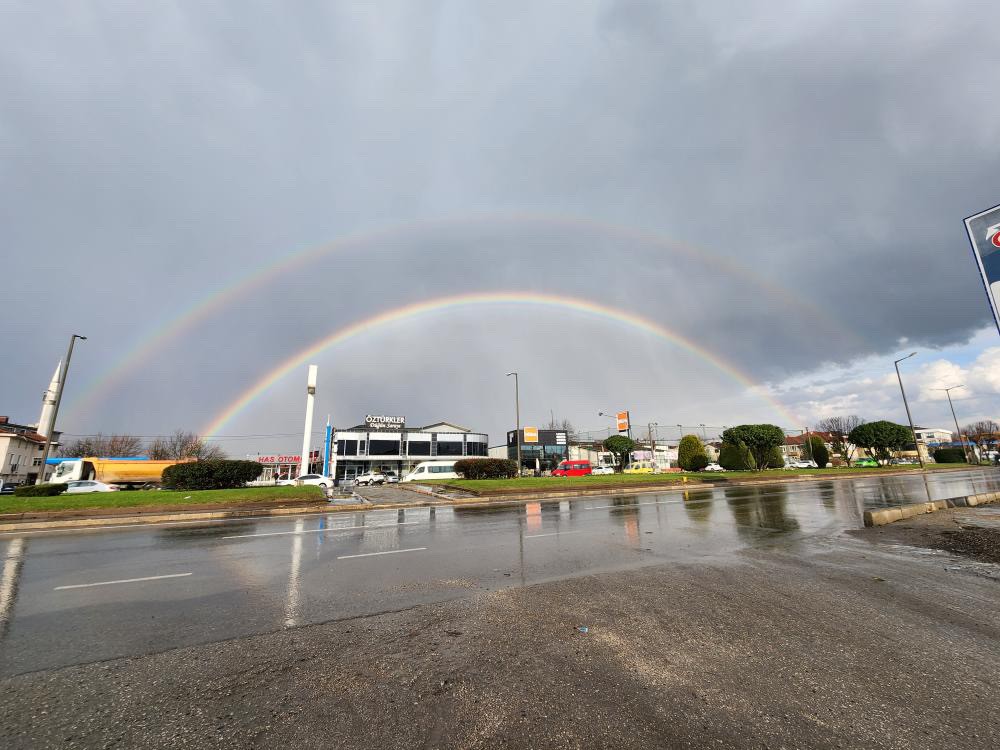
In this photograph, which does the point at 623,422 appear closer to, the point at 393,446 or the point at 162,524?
the point at 393,446

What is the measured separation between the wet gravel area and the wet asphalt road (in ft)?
1.77

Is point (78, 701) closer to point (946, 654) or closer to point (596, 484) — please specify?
point (946, 654)

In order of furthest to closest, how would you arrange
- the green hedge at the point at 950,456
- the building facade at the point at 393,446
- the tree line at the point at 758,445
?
the building facade at the point at 393,446
the green hedge at the point at 950,456
the tree line at the point at 758,445

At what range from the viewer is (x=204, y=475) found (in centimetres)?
2394

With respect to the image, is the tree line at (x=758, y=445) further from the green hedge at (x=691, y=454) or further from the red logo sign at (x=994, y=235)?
the red logo sign at (x=994, y=235)

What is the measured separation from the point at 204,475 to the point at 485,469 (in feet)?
58.7

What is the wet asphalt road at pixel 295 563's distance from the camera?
16.2ft

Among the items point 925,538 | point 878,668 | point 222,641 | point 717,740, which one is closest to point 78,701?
point 222,641

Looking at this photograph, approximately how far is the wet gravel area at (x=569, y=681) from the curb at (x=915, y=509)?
7048 millimetres


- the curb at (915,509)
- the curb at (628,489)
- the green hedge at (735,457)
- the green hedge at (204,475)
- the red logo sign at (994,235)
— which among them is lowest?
the curb at (915,509)

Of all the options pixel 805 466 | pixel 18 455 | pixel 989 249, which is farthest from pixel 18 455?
pixel 805 466

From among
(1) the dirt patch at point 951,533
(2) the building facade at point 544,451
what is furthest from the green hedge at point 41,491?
(2) the building facade at point 544,451

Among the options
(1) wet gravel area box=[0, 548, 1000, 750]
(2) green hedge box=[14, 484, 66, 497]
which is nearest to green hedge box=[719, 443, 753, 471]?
(1) wet gravel area box=[0, 548, 1000, 750]

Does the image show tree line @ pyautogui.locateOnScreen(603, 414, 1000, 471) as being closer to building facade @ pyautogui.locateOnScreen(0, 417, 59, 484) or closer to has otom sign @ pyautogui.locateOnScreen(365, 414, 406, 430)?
has otom sign @ pyautogui.locateOnScreen(365, 414, 406, 430)
